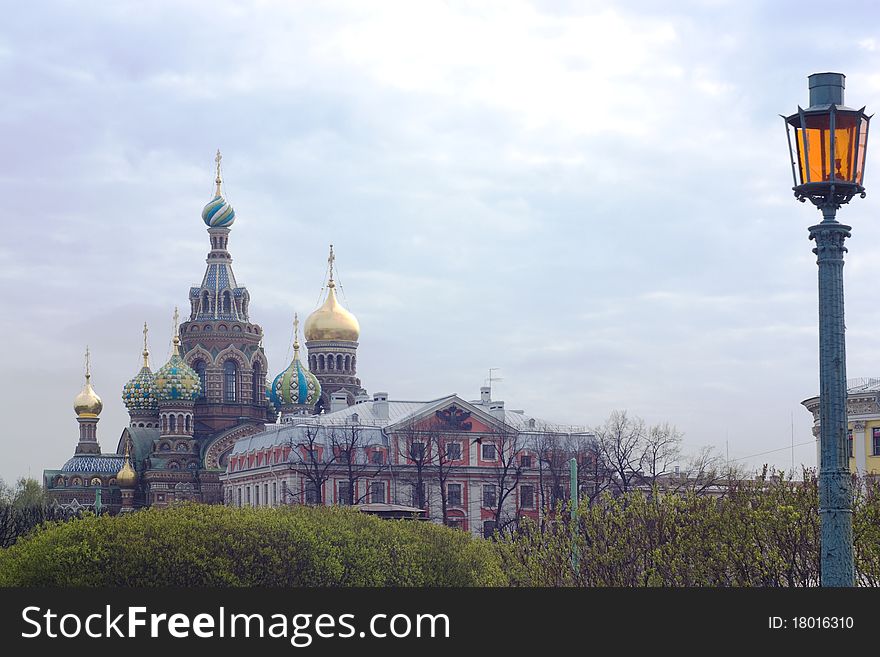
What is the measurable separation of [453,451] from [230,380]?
104ft

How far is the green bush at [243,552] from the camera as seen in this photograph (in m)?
33.5

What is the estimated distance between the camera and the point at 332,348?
363ft

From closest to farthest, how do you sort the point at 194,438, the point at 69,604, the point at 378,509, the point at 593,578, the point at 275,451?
the point at 69,604 < the point at 593,578 < the point at 378,509 < the point at 275,451 < the point at 194,438

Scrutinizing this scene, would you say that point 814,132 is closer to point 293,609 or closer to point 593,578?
point 293,609

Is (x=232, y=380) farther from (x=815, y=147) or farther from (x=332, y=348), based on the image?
(x=815, y=147)

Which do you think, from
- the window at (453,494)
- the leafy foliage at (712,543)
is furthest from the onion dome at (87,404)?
the leafy foliage at (712,543)

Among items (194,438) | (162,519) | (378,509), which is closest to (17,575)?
(162,519)

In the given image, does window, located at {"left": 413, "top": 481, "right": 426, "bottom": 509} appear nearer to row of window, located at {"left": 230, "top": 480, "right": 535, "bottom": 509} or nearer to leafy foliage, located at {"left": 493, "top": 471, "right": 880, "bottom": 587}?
row of window, located at {"left": 230, "top": 480, "right": 535, "bottom": 509}

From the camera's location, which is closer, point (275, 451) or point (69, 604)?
point (69, 604)

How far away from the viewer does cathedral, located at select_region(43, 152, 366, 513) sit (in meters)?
106

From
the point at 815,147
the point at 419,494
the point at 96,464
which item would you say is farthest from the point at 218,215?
the point at 815,147

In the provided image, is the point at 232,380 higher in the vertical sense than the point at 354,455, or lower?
higher

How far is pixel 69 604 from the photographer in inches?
520

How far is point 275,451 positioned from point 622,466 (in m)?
24.6
